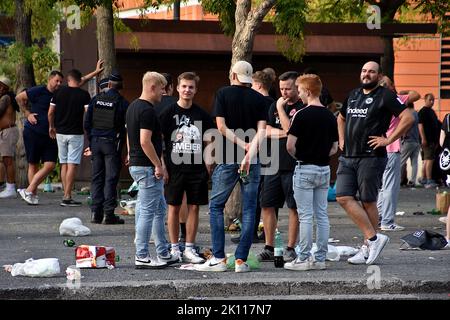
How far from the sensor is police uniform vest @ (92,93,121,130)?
1509 cm

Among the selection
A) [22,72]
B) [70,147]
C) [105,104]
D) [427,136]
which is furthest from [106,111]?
[427,136]

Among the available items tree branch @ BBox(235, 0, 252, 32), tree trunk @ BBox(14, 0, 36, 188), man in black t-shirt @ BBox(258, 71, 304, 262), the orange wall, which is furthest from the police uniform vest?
the orange wall

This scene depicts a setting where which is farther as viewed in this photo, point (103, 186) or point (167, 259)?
point (103, 186)

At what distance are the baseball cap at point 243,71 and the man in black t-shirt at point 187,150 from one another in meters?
0.67

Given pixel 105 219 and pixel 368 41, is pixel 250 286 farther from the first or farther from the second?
pixel 368 41

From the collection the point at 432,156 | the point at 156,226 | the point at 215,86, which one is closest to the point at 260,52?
the point at 215,86

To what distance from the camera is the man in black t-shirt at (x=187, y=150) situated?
11.5m

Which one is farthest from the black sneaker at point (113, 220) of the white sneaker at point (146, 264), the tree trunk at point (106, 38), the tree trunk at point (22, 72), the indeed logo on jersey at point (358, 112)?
the tree trunk at point (22, 72)

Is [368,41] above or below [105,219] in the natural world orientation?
above

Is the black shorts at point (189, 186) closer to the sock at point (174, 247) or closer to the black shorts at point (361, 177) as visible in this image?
the sock at point (174, 247)

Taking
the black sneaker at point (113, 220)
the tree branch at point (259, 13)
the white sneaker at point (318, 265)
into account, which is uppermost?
the tree branch at point (259, 13)

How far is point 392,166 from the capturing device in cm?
1491

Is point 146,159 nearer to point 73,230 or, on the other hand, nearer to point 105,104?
point 73,230

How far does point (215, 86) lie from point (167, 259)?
1144 cm
